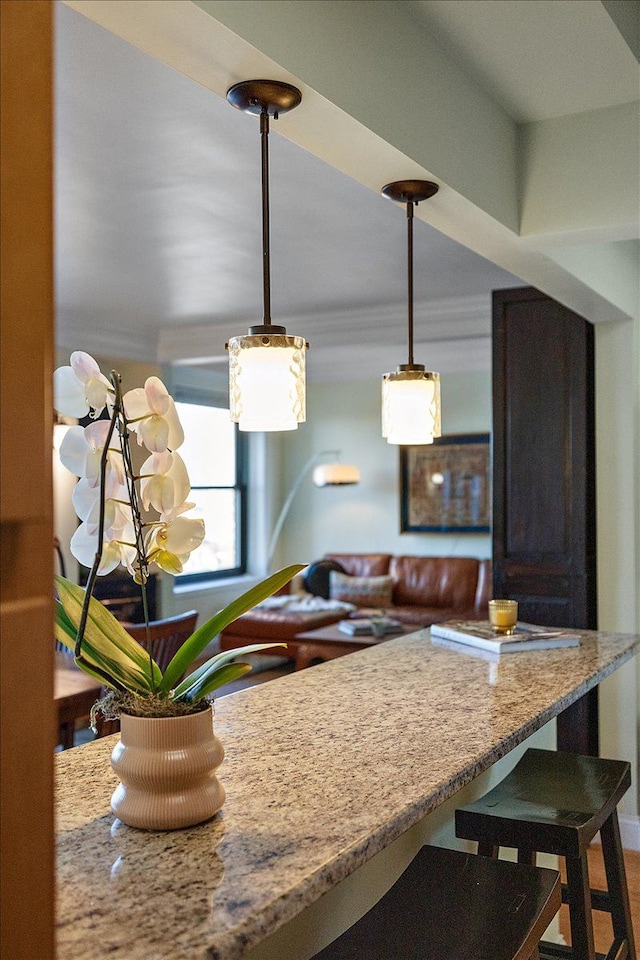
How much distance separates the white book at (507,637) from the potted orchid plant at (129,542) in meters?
1.33

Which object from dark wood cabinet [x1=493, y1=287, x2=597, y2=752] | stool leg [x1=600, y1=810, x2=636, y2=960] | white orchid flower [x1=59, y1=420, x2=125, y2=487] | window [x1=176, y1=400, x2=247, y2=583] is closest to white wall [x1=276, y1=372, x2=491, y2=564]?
→ window [x1=176, y1=400, x2=247, y2=583]

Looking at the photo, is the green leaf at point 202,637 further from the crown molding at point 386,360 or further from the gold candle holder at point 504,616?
the crown molding at point 386,360

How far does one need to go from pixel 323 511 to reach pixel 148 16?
7524mm

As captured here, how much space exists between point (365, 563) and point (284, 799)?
22.2 feet

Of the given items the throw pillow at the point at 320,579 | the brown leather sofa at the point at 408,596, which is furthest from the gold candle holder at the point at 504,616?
the throw pillow at the point at 320,579

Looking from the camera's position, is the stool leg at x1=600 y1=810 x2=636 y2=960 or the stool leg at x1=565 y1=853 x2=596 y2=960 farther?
the stool leg at x1=600 y1=810 x2=636 y2=960

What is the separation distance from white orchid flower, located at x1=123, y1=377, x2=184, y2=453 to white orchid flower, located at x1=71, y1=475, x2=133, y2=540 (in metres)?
0.07

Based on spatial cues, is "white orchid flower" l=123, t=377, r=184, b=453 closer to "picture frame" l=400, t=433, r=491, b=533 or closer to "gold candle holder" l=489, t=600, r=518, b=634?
"gold candle holder" l=489, t=600, r=518, b=634

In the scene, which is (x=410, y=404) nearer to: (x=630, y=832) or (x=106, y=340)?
(x=630, y=832)

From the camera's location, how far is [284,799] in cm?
126

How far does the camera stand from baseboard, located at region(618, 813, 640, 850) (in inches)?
145

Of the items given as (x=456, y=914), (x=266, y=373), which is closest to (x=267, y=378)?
(x=266, y=373)

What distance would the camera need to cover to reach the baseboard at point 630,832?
3.69 m

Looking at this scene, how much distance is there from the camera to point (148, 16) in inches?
47.7
